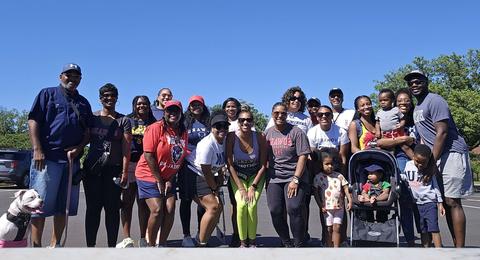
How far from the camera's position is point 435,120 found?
193 inches

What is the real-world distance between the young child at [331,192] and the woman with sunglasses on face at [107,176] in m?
2.41

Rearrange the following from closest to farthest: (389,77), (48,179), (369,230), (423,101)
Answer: (48,179) < (423,101) < (369,230) < (389,77)

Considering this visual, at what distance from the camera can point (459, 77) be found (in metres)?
30.7

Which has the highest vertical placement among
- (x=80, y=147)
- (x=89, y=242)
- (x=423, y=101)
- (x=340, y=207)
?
(x=423, y=101)

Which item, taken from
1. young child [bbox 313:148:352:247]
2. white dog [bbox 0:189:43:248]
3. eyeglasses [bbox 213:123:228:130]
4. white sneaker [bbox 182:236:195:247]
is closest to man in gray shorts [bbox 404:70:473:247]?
young child [bbox 313:148:352:247]

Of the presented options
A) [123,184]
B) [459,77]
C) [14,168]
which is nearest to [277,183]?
[123,184]

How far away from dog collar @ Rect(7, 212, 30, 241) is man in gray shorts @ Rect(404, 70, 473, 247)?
4.30m

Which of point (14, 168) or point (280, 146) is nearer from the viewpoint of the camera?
point (280, 146)

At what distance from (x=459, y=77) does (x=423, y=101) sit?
28851 mm

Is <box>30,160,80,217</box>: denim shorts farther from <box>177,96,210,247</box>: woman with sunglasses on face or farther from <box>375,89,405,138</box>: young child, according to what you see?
<box>375,89,405,138</box>: young child

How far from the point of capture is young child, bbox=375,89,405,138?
5672mm

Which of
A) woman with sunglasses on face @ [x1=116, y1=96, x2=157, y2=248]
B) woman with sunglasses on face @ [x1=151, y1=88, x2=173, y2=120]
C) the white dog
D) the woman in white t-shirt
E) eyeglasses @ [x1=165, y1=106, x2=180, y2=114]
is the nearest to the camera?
the white dog

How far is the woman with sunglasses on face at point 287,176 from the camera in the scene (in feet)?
17.8

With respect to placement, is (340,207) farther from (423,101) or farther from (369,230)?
(423,101)
